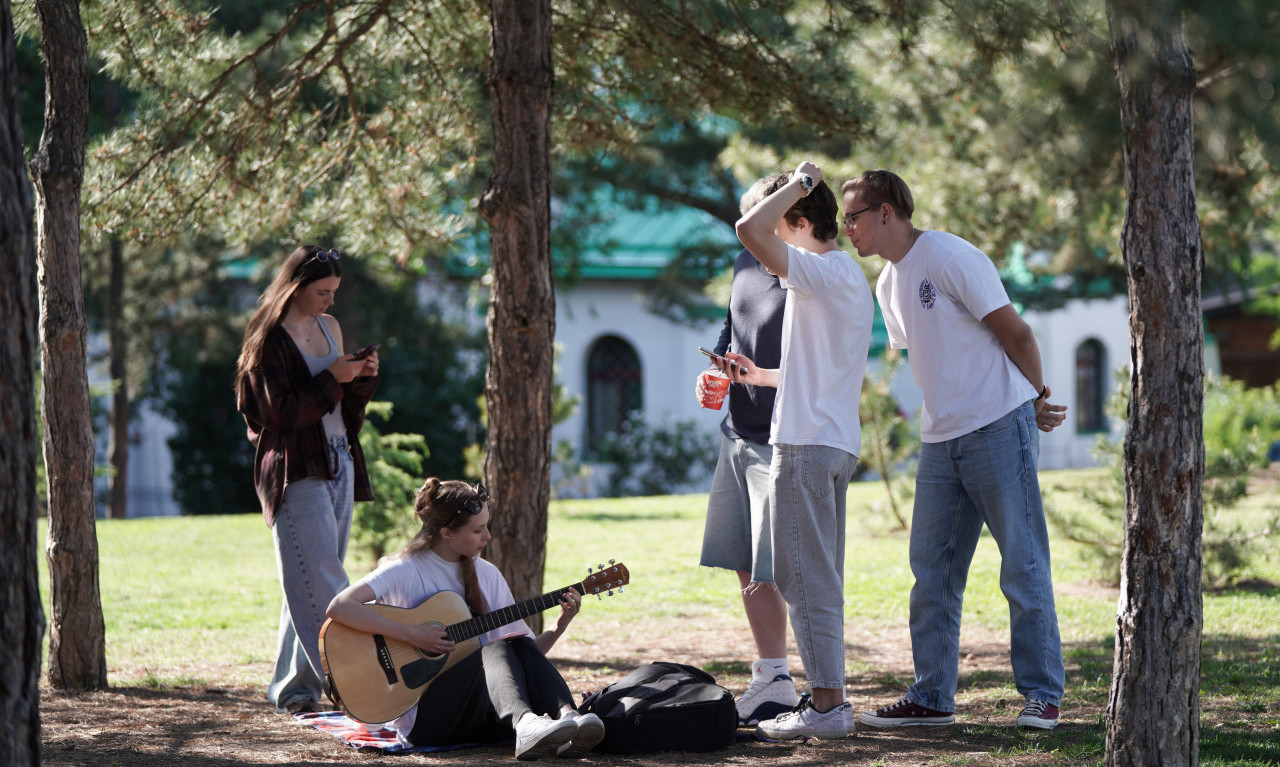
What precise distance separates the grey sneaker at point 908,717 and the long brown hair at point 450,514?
141cm

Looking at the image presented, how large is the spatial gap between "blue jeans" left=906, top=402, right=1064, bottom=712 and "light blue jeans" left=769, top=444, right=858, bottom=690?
0.38 m

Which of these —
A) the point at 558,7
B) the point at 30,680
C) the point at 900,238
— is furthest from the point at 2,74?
the point at 558,7

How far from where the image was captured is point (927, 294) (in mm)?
4152

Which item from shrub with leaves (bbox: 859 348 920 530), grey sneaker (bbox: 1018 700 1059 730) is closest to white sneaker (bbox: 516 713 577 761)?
grey sneaker (bbox: 1018 700 1059 730)

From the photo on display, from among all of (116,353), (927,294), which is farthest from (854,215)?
(116,353)

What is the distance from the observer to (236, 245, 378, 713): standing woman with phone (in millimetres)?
4656

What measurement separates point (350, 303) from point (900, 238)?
15528mm

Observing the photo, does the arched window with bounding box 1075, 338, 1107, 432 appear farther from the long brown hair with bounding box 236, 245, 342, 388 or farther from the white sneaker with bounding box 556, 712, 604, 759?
the white sneaker with bounding box 556, 712, 604, 759

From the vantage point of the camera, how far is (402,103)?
718cm

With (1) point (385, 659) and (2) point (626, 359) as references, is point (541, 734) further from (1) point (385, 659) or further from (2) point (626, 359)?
(2) point (626, 359)

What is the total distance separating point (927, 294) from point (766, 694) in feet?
5.11

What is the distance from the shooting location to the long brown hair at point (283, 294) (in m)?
4.69

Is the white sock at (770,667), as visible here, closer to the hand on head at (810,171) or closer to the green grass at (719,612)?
the green grass at (719,612)

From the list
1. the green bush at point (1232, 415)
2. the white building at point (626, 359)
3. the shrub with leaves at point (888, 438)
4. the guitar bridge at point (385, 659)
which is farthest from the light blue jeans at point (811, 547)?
the white building at point (626, 359)
